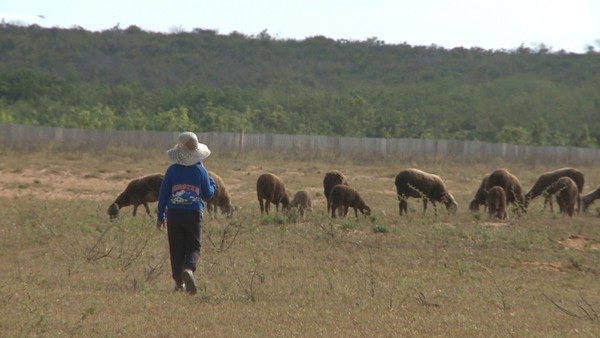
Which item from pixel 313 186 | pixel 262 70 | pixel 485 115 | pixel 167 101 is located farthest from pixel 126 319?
pixel 262 70

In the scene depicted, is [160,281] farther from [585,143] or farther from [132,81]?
[132,81]

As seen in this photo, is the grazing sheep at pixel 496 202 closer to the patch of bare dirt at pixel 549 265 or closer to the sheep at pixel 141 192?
the patch of bare dirt at pixel 549 265

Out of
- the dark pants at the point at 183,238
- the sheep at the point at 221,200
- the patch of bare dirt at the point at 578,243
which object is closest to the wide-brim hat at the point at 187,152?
the dark pants at the point at 183,238

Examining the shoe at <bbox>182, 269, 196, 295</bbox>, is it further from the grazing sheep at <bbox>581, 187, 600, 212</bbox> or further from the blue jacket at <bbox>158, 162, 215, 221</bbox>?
the grazing sheep at <bbox>581, 187, 600, 212</bbox>

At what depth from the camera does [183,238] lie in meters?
10.7

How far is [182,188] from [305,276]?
2849mm

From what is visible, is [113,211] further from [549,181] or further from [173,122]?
[173,122]

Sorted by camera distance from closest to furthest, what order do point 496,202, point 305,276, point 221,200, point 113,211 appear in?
point 305,276
point 113,211
point 496,202
point 221,200

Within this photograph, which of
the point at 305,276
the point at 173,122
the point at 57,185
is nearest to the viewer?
the point at 305,276

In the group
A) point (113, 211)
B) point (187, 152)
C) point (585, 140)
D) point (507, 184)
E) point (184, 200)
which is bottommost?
point (585, 140)

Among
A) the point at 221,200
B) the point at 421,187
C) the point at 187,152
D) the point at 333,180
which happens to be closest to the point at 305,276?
the point at 187,152

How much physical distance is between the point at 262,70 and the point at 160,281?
76.3m

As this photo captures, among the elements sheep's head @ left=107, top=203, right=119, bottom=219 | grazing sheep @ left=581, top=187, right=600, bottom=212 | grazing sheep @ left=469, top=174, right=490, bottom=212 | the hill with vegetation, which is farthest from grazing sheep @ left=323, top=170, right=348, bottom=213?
the hill with vegetation

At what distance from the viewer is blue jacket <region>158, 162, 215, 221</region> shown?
1064cm
